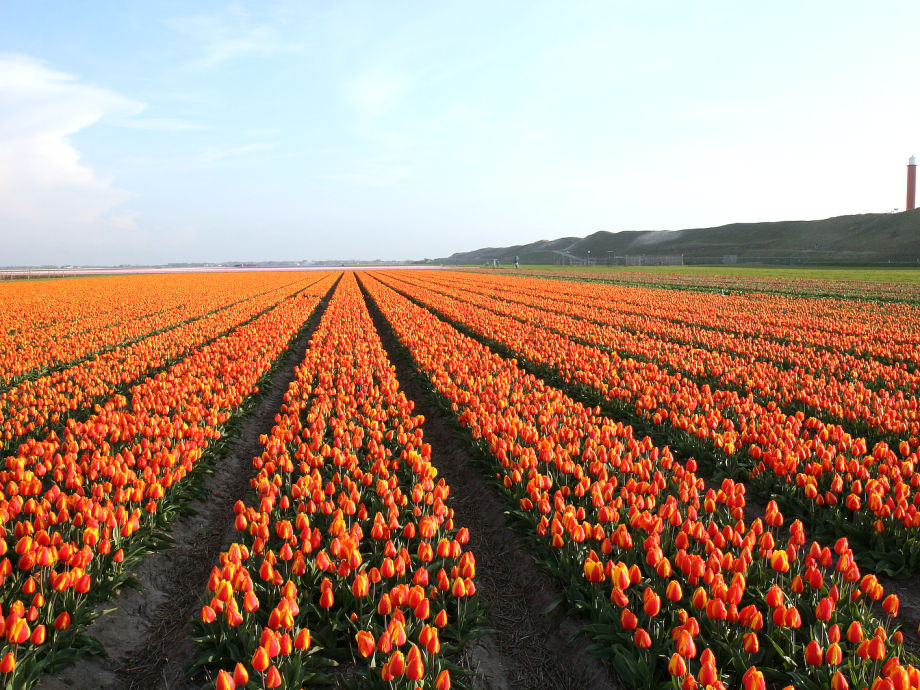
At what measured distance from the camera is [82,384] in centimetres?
987

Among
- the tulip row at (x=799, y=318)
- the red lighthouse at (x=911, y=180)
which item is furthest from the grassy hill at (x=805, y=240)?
the tulip row at (x=799, y=318)

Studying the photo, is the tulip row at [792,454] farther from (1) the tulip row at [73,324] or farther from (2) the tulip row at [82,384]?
(1) the tulip row at [73,324]

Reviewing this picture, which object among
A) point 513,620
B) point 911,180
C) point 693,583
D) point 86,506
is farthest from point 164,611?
point 911,180

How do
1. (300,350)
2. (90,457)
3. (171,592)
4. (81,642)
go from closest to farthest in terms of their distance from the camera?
(81,642), (171,592), (90,457), (300,350)

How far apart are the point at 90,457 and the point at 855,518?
26.4ft

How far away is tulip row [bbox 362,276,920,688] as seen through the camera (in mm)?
3041

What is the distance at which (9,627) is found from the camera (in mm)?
3121

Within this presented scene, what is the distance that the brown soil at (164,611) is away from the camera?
145 inches

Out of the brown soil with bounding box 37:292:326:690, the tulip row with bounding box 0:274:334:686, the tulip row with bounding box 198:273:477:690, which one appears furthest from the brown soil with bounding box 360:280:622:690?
the tulip row with bounding box 0:274:334:686

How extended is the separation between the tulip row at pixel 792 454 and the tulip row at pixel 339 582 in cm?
363

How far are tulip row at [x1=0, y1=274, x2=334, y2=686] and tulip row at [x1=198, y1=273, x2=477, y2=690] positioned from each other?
0.88 meters

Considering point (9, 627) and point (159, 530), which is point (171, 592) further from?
point (9, 627)

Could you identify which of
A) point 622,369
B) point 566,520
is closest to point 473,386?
point 622,369

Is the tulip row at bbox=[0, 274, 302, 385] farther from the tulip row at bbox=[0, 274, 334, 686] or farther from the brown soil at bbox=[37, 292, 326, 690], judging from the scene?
the brown soil at bbox=[37, 292, 326, 690]
